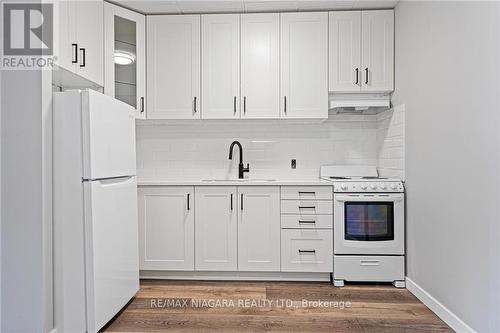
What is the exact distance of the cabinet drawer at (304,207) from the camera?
280 centimetres

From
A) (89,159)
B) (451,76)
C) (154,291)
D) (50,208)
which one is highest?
(451,76)

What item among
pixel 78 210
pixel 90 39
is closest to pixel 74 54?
pixel 90 39

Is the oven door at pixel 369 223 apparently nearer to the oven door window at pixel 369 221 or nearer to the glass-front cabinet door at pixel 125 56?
the oven door window at pixel 369 221

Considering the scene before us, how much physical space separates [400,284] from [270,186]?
1.36 m

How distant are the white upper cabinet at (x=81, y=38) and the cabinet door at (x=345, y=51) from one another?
80.4 inches

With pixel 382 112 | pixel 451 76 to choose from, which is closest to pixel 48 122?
pixel 451 76

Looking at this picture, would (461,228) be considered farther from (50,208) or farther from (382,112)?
(50,208)

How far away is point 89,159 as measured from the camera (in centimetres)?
187

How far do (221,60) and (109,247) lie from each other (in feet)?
6.30

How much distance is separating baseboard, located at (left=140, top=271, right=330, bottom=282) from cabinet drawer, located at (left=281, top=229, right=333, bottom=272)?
82 mm

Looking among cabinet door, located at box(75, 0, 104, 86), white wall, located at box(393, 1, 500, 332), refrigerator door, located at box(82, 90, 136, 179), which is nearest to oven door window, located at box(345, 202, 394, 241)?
white wall, located at box(393, 1, 500, 332)

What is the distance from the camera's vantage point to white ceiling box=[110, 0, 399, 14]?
2.89 m

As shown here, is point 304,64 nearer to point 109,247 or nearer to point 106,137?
point 106,137

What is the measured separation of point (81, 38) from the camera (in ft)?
8.02
